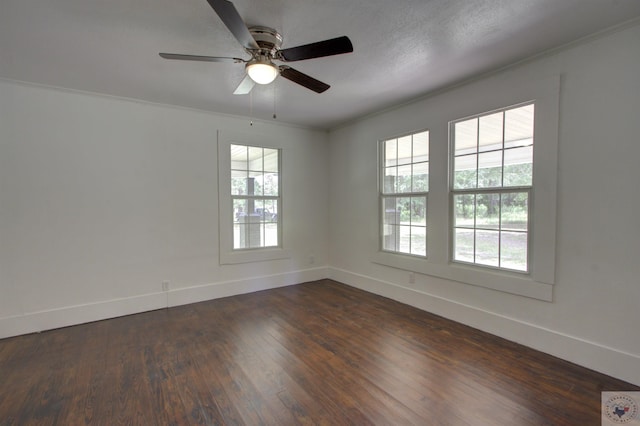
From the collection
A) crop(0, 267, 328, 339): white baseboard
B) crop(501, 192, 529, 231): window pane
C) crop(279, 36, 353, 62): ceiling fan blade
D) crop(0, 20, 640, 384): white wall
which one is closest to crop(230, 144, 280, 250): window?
crop(0, 20, 640, 384): white wall

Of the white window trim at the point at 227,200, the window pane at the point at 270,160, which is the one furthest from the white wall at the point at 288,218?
the window pane at the point at 270,160

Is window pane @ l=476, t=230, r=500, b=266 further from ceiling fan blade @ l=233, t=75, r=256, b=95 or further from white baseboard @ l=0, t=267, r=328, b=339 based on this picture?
white baseboard @ l=0, t=267, r=328, b=339

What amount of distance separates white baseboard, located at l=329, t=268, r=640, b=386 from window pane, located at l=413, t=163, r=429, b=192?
4.37 ft

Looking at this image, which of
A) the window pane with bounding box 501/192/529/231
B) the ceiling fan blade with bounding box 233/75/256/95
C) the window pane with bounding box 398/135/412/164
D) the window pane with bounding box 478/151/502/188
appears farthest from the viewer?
the window pane with bounding box 398/135/412/164

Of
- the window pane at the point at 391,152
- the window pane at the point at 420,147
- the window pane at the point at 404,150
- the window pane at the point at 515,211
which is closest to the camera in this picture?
the window pane at the point at 515,211

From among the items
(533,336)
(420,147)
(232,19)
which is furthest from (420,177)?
(232,19)

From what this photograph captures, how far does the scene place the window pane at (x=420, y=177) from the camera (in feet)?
12.1

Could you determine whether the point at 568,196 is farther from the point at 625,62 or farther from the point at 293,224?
the point at 293,224

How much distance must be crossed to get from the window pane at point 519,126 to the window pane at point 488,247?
3.00 ft

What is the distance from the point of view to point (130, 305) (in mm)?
3602

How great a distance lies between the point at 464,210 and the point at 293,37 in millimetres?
2495

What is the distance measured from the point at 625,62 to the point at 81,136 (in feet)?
17.0

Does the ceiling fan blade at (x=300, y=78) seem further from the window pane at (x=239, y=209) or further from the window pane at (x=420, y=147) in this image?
the window pane at (x=239, y=209)

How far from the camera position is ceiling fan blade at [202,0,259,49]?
1481 millimetres
